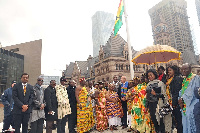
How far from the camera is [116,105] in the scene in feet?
23.3

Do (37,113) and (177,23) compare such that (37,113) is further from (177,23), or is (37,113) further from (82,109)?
(177,23)

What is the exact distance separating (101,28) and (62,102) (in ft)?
572

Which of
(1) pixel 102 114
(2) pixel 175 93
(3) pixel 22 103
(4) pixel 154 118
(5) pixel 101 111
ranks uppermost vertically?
(2) pixel 175 93

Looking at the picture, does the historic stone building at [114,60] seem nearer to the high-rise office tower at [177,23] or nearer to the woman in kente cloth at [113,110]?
the woman in kente cloth at [113,110]

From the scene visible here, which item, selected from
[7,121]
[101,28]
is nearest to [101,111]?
[7,121]

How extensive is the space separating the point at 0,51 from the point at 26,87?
41.7 meters

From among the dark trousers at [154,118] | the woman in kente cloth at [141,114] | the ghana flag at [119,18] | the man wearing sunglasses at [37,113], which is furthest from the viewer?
the ghana flag at [119,18]

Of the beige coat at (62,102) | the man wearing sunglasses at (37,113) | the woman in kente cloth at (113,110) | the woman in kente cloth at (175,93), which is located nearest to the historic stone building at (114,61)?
the woman in kente cloth at (113,110)

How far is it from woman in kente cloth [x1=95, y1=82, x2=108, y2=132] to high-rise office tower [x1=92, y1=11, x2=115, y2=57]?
166816mm

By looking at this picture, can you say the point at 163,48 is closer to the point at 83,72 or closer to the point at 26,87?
the point at 26,87

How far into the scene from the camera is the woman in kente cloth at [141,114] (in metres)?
5.45

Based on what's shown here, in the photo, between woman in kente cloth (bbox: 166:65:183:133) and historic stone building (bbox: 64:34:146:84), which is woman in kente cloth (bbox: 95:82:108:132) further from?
historic stone building (bbox: 64:34:146:84)

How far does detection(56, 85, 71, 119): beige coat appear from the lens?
5970mm

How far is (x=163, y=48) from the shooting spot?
6.35 meters
